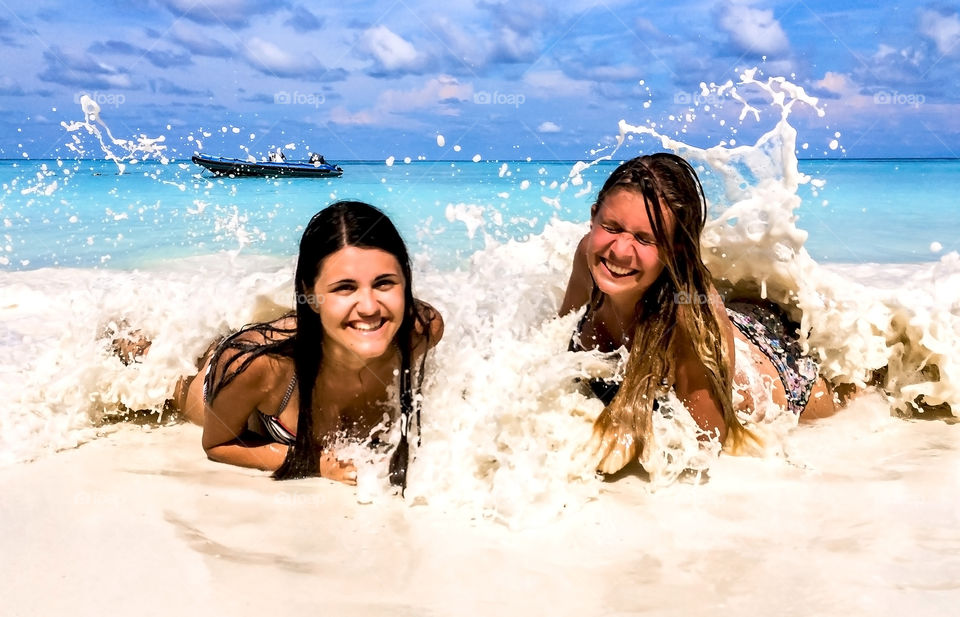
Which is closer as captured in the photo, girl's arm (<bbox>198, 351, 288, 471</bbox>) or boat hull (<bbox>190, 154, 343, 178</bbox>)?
girl's arm (<bbox>198, 351, 288, 471</bbox>)

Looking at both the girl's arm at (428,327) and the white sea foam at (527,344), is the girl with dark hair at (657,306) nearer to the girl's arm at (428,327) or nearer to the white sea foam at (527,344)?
the white sea foam at (527,344)

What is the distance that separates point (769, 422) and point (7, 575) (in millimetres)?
3243

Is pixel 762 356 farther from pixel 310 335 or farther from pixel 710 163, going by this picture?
pixel 310 335

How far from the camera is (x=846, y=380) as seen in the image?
4.39 m

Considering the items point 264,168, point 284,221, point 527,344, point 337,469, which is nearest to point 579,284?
point 527,344

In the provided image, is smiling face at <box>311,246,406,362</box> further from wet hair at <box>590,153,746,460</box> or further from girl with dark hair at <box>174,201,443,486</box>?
wet hair at <box>590,153,746,460</box>

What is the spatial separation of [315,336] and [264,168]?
24.5 metres

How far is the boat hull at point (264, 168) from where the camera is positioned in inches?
998

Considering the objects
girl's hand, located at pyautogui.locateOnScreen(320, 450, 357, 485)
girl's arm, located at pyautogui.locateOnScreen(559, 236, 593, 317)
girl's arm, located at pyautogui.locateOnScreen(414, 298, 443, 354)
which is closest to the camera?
girl's hand, located at pyautogui.locateOnScreen(320, 450, 357, 485)

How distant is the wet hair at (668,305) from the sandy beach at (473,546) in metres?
0.32

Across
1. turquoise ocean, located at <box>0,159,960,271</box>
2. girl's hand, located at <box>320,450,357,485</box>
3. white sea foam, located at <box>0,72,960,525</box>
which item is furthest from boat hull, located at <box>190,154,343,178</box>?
girl's hand, located at <box>320,450,357,485</box>

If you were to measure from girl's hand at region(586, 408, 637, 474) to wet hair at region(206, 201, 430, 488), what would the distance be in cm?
78

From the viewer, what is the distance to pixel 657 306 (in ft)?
12.0

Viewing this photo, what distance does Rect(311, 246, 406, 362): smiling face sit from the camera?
324 cm
